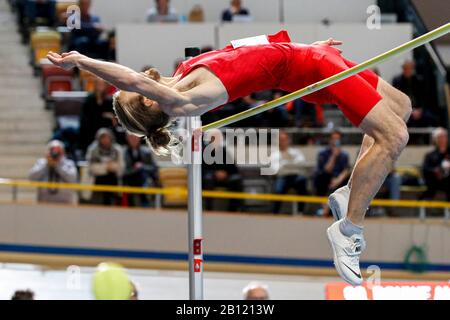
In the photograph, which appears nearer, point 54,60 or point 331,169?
point 54,60

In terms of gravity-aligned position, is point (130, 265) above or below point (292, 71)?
below

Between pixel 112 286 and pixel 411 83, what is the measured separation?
4.34 metres

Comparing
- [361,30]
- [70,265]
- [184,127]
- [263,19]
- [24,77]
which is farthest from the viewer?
[24,77]

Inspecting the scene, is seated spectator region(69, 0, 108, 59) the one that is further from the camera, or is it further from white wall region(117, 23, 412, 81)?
the camera

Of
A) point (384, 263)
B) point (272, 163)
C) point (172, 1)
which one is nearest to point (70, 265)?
point (272, 163)

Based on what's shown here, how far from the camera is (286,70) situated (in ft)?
19.9

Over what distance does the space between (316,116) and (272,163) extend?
3.27 ft

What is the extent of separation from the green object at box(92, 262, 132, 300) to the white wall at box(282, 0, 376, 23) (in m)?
2.97

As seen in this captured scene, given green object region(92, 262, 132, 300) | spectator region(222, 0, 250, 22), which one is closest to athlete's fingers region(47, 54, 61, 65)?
green object region(92, 262, 132, 300)

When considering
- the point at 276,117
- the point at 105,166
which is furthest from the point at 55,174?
the point at 276,117

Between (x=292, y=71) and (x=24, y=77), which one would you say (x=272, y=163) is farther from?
(x=292, y=71)

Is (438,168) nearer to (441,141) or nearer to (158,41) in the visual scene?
(441,141)

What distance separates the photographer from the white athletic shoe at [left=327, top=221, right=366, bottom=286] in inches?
240

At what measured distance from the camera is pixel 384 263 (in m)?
10.7
